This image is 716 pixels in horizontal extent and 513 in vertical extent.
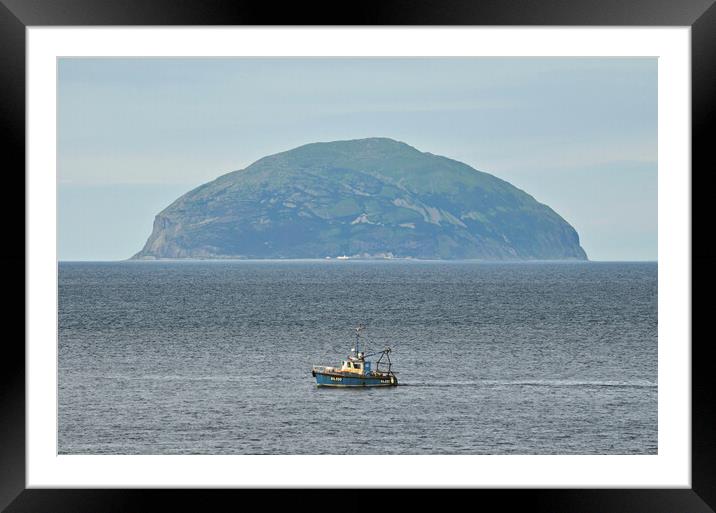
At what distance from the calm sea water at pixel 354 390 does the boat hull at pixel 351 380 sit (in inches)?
12.4

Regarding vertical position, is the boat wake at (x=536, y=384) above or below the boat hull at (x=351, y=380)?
below

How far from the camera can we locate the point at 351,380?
25.9 metres

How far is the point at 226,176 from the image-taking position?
256ft

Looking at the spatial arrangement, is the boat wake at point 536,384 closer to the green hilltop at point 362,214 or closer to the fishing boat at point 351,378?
the fishing boat at point 351,378

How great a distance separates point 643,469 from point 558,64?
68.1m

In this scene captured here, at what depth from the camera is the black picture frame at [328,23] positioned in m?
2.63

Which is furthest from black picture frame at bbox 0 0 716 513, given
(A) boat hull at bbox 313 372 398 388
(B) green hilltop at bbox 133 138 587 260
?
(B) green hilltop at bbox 133 138 587 260

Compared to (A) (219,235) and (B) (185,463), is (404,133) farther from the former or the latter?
(B) (185,463)

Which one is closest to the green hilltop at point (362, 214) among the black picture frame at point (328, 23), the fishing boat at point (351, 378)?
the fishing boat at point (351, 378)

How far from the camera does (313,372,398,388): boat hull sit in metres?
25.8

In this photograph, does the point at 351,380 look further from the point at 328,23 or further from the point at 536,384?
the point at 328,23

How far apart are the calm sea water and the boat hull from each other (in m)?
0.31

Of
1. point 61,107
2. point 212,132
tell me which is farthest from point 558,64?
point 61,107

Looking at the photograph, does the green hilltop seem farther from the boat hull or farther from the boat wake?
the boat hull
